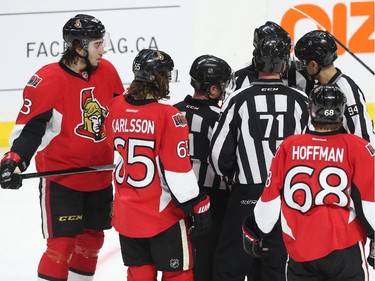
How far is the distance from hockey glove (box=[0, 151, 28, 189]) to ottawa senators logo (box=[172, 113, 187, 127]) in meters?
0.76

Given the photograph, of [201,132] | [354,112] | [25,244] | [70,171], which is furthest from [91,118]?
[25,244]

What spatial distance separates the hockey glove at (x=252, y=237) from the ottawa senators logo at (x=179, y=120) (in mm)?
403

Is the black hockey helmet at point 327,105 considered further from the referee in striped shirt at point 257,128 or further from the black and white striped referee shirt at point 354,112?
the black and white striped referee shirt at point 354,112

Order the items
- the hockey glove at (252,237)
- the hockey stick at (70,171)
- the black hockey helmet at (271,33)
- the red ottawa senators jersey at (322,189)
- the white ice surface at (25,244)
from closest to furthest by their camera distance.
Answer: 1. the red ottawa senators jersey at (322,189)
2. the hockey glove at (252,237)
3. the black hockey helmet at (271,33)
4. the hockey stick at (70,171)
5. the white ice surface at (25,244)

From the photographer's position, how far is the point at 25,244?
4.65 metres

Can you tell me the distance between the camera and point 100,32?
11.5 ft

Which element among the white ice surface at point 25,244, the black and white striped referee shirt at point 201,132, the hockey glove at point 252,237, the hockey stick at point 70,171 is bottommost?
the white ice surface at point 25,244

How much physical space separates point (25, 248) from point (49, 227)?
120 centimetres

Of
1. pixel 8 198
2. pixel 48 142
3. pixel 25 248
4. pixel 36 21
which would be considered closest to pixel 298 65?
pixel 48 142

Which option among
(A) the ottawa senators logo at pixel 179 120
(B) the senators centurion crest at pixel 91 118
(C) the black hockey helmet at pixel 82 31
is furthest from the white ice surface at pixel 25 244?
(A) the ottawa senators logo at pixel 179 120

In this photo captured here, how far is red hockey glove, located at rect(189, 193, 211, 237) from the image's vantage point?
3.01 metres

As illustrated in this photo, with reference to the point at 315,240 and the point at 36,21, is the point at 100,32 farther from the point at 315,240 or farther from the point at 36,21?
the point at 36,21

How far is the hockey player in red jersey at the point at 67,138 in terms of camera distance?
340cm

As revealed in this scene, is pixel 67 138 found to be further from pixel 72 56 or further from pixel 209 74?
pixel 209 74
